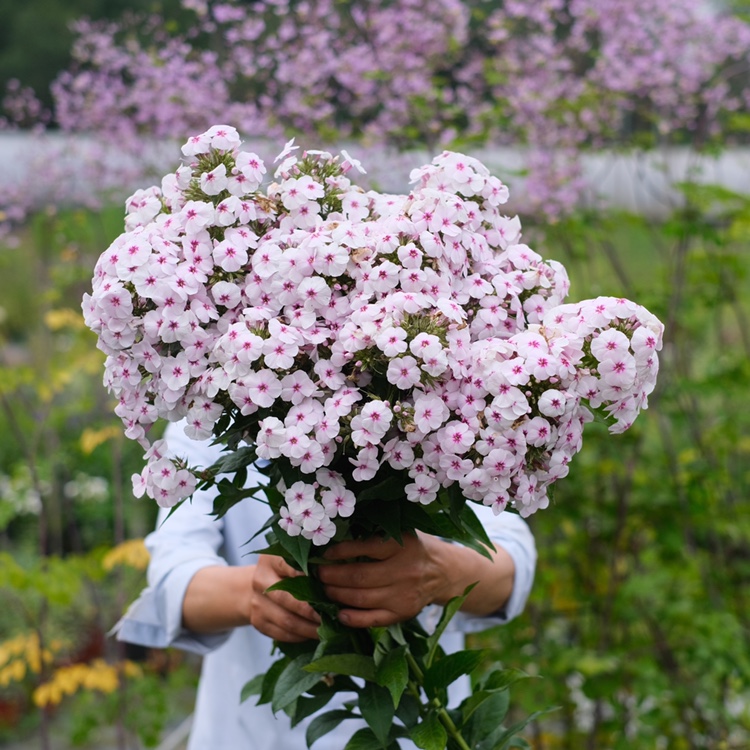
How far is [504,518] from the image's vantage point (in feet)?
5.29

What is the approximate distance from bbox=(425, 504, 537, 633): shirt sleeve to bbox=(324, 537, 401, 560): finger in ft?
1.60

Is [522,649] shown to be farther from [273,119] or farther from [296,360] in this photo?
[296,360]

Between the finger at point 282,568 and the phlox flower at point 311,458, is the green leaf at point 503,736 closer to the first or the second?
the finger at point 282,568

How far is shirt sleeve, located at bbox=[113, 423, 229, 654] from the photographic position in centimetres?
145

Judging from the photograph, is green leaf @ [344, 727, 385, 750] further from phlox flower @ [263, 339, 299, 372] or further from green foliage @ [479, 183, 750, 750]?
green foliage @ [479, 183, 750, 750]

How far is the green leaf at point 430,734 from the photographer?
106 centimetres

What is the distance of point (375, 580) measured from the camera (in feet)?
3.62

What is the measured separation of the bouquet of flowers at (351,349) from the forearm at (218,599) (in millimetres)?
328

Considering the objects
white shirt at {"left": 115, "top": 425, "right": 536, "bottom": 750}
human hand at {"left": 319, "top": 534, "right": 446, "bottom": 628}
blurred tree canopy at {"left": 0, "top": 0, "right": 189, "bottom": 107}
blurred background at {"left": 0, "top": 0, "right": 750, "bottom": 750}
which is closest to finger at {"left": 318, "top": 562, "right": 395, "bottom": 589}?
human hand at {"left": 319, "top": 534, "right": 446, "bottom": 628}

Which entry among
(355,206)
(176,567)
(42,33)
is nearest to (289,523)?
(355,206)

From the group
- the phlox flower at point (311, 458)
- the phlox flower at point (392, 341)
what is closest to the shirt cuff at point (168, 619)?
the phlox flower at point (311, 458)

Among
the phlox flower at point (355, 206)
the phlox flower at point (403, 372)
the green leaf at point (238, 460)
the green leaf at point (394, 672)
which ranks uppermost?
the phlox flower at point (355, 206)

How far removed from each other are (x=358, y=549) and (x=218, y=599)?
381 mm

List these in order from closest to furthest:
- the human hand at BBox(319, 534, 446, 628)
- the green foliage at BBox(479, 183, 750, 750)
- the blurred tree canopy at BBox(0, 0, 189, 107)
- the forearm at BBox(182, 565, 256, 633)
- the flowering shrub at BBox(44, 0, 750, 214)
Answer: the human hand at BBox(319, 534, 446, 628) → the forearm at BBox(182, 565, 256, 633) → the green foliage at BBox(479, 183, 750, 750) → the flowering shrub at BBox(44, 0, 750, 214) → the blurred tree canopy at BBox(0, 0, 189, 107)
